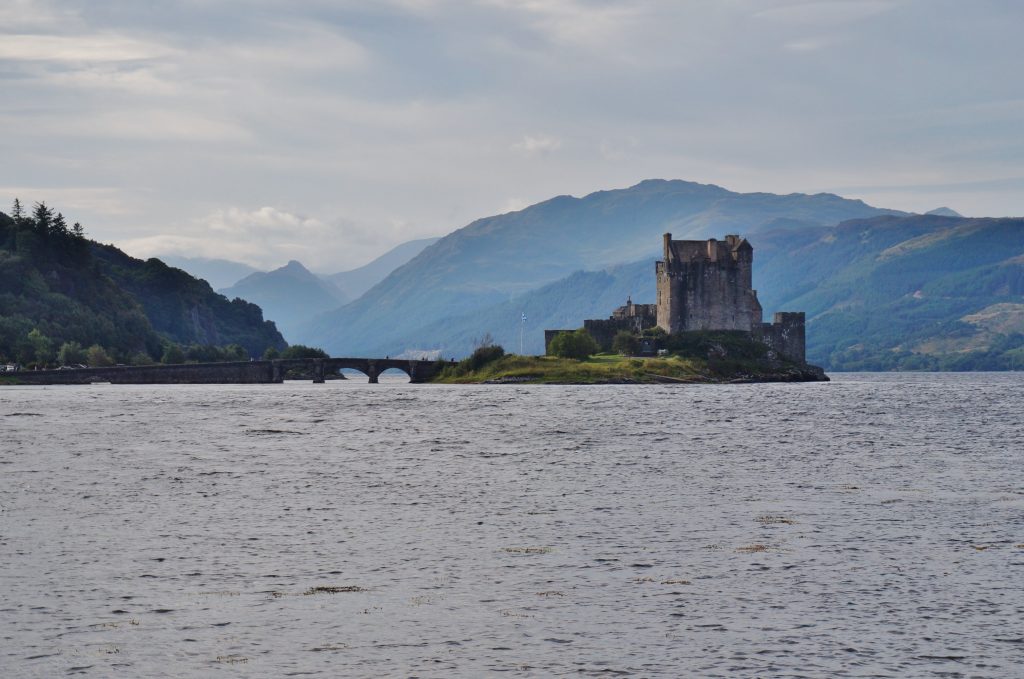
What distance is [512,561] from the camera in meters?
31.5

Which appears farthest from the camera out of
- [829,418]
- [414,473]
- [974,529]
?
[829,418]

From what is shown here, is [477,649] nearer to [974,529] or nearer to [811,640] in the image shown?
[811,640]

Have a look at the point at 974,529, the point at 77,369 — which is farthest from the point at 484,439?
Answer: the point at 77,369

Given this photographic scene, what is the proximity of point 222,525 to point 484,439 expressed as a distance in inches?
1564

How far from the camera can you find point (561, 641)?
23.4 meters

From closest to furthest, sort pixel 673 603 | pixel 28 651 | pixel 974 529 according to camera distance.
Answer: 1. pixel 28 651
2. pixel 673 603
3. pixel 974 529

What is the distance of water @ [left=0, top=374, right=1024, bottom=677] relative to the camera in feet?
74.1

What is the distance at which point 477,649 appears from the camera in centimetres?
2291

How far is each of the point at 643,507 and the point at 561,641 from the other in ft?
61.3

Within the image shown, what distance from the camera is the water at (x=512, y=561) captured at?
22.6m

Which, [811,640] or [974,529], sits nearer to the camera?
[811,640]

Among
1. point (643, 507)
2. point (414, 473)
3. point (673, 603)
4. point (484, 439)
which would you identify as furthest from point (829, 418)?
point (673, 603)

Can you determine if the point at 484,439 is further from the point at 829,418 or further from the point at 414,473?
the point at 829,418

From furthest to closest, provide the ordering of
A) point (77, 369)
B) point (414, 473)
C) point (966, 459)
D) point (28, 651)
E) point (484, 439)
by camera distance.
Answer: point (77, 369) < point (484, 439) < point (966, 459) < point (414, 473) < point (28, 651)
